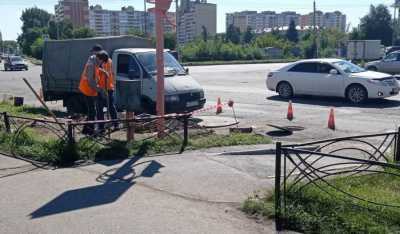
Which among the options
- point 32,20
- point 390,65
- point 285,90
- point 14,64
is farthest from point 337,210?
point 32,20

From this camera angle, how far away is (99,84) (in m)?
9.82

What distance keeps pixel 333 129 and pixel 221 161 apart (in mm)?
4132

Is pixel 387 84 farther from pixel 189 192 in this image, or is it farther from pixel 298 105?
pixel 189 192

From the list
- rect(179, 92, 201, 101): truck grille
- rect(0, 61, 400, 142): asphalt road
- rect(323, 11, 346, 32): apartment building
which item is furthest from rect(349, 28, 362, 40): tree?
rect(323, 11, 346, 32): apartment building

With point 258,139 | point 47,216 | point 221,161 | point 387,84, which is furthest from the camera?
point 387,84

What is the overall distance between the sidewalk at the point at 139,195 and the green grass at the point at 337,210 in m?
0.28

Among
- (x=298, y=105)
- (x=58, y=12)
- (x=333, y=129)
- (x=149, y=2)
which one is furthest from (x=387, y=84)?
(x=58, y=12)

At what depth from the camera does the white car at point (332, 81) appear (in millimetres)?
15297

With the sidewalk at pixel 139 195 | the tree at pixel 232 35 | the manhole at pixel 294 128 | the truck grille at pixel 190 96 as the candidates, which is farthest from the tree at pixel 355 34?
the sidewalk at pixel 139 195

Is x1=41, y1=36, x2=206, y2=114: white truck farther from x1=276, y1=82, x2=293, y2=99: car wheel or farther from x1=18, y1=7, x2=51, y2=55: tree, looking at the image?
x1=18, y1=7, x2=51, y2=55: tree

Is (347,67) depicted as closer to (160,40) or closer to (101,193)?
(160,40)

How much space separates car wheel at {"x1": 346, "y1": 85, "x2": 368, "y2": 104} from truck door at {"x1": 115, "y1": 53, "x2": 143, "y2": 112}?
23.6ft

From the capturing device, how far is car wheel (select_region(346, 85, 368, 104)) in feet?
50.4

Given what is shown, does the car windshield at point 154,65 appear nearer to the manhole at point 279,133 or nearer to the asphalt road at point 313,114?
the asphalt road at point 313,114
